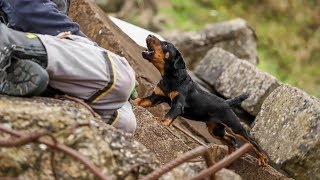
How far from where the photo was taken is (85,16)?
520cm

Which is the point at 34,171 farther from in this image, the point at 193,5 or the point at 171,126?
the point at 193,5

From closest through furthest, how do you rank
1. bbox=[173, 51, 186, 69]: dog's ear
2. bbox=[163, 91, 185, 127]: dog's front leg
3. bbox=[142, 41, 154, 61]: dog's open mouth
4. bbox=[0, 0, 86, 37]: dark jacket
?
bbox=[0, 0, 86, 37]: dark jacket → bbox=[163, 91, 185, 127]: dog's front leg → bbox=[142, 41, 154, 61]: dog's open mouth → bbox=[173, 51, 186, 69]: dog's ear

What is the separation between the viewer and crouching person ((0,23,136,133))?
2.70 m

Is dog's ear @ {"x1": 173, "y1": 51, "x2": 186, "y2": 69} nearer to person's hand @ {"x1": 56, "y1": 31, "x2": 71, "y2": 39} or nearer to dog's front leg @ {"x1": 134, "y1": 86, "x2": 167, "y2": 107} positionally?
dog's front leg @ {"x1": 134, "y1": 86, "x2": 167, "y2": 107}

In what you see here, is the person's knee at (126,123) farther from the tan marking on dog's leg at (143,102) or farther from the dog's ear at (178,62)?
the dog's ear at (178,62)

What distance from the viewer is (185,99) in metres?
4.38

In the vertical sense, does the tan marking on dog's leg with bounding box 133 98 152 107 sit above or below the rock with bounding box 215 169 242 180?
below

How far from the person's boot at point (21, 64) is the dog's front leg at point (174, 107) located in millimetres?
1471

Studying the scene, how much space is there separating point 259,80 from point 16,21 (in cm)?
311

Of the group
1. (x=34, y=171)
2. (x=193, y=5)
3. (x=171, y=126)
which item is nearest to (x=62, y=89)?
(x=34, y=171)

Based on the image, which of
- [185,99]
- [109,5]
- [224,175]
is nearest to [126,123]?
[224,175]

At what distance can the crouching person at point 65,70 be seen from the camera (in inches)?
106

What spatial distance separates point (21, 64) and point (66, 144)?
589 millimetres

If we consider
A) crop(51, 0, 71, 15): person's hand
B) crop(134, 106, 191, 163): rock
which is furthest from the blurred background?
crop(51, 0, 71, 15): person's hand
